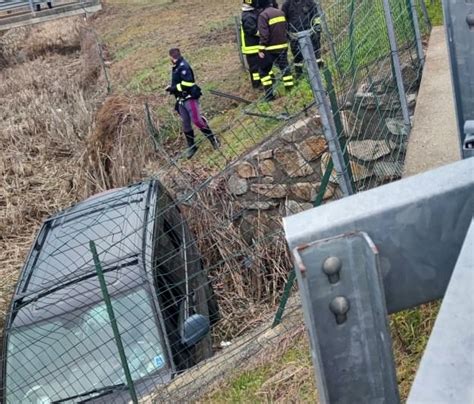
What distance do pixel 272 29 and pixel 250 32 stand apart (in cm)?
53

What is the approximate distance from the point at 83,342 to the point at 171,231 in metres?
1.52

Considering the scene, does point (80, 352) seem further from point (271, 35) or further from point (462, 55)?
point (271, 35)

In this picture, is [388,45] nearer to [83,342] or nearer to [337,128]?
[337,128]

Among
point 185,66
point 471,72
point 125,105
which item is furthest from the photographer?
point 125,105

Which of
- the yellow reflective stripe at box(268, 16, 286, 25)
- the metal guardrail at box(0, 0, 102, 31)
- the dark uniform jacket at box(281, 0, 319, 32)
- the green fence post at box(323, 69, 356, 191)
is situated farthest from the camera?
the metal guardrail at box(0, 0, 102, 31)

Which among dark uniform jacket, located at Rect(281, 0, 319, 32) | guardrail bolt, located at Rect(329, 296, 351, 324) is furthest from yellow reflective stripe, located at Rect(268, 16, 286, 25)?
guardrail bolt, located at Rect(329, 296, 351, 324)

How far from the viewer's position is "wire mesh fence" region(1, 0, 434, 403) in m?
4.89

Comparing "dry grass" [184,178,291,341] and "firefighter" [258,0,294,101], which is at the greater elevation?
"firefighter" [258,0,294,101]

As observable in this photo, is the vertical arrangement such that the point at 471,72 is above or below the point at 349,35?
above

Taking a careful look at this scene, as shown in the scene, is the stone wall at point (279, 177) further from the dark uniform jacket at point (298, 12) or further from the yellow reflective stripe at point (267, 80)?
the dark uniform jacket at point (298, 12)

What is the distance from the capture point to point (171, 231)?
6.52m

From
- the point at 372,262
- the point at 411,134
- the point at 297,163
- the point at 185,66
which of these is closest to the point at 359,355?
the point at 372,262

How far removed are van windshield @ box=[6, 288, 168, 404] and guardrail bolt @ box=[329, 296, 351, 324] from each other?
13.4 ft

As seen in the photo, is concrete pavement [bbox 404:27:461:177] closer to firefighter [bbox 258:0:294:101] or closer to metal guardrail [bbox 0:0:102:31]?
firefighter [bbox 258:0:294:101]
